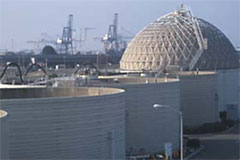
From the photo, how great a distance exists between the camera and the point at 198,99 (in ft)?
169

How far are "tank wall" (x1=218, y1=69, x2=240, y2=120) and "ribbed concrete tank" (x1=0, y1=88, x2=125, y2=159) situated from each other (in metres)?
30.9

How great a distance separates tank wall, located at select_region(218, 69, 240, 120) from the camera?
5747 centimetres

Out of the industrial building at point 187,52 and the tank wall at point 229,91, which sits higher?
the industrial building at point 187,52

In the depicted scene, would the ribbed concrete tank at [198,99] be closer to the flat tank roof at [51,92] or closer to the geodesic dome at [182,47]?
the geodesic dome at [182,47]

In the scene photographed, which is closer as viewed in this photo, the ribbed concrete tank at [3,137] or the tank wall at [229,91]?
the ribbed concrete tank at [3,137]

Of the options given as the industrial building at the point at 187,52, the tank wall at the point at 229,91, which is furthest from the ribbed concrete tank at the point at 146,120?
the tank wall at the point at 229,91

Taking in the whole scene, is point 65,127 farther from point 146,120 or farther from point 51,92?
point 146,120

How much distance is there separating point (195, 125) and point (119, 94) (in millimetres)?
23543

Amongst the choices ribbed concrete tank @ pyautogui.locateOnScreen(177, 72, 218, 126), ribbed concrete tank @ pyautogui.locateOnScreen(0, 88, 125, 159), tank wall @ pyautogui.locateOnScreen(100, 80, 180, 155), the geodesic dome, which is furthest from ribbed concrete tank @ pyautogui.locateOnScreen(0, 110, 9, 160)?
the geodesic dome

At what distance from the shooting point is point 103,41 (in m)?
193

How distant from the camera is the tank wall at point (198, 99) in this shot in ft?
166

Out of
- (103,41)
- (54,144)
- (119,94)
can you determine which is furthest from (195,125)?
(103,41)

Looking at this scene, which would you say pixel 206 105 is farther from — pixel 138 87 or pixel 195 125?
pixel 138 87

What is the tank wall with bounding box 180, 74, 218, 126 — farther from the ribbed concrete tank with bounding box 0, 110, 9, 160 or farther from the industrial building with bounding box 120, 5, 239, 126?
the ribbed concrete tank with bounding box 0, 110, 9, 160
